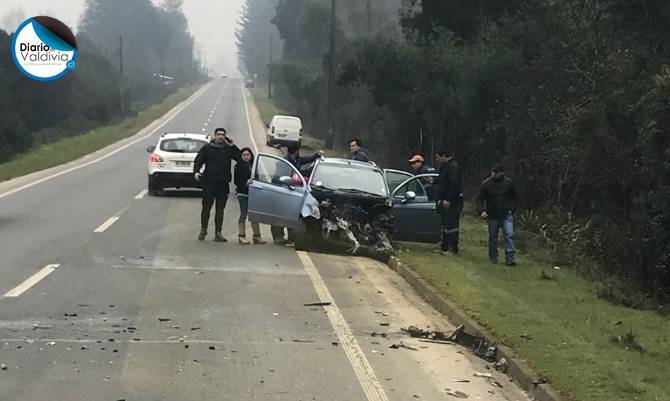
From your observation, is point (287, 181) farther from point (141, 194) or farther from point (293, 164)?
point (141, 194)

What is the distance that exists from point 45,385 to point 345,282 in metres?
5.70

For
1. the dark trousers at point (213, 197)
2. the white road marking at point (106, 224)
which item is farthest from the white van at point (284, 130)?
the dark trousers at point (213, 197)

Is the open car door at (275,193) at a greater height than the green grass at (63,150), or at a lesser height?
greater

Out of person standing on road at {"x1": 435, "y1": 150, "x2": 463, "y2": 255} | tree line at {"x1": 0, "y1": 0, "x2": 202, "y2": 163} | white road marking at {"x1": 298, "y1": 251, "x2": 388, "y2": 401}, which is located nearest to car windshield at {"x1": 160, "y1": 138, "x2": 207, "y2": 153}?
person standing on road at {"x1": 435, "y1": 150, "x2": 463, "y2": 255}

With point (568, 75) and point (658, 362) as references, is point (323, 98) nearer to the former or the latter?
point (568, 75)

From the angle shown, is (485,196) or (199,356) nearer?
(199,356)

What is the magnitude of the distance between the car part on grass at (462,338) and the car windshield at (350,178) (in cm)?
577

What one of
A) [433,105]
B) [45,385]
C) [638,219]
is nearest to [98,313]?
[45,385]

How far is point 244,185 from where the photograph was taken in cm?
1516

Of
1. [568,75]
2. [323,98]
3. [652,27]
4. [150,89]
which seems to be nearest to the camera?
[652,27]

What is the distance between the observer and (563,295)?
11227mm

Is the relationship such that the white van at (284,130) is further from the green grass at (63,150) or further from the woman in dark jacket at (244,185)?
the woman in dark jacket at (244,185)

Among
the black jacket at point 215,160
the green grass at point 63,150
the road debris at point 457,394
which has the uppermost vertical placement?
the black jacket at point 215,160

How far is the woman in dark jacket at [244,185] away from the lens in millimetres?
14906
